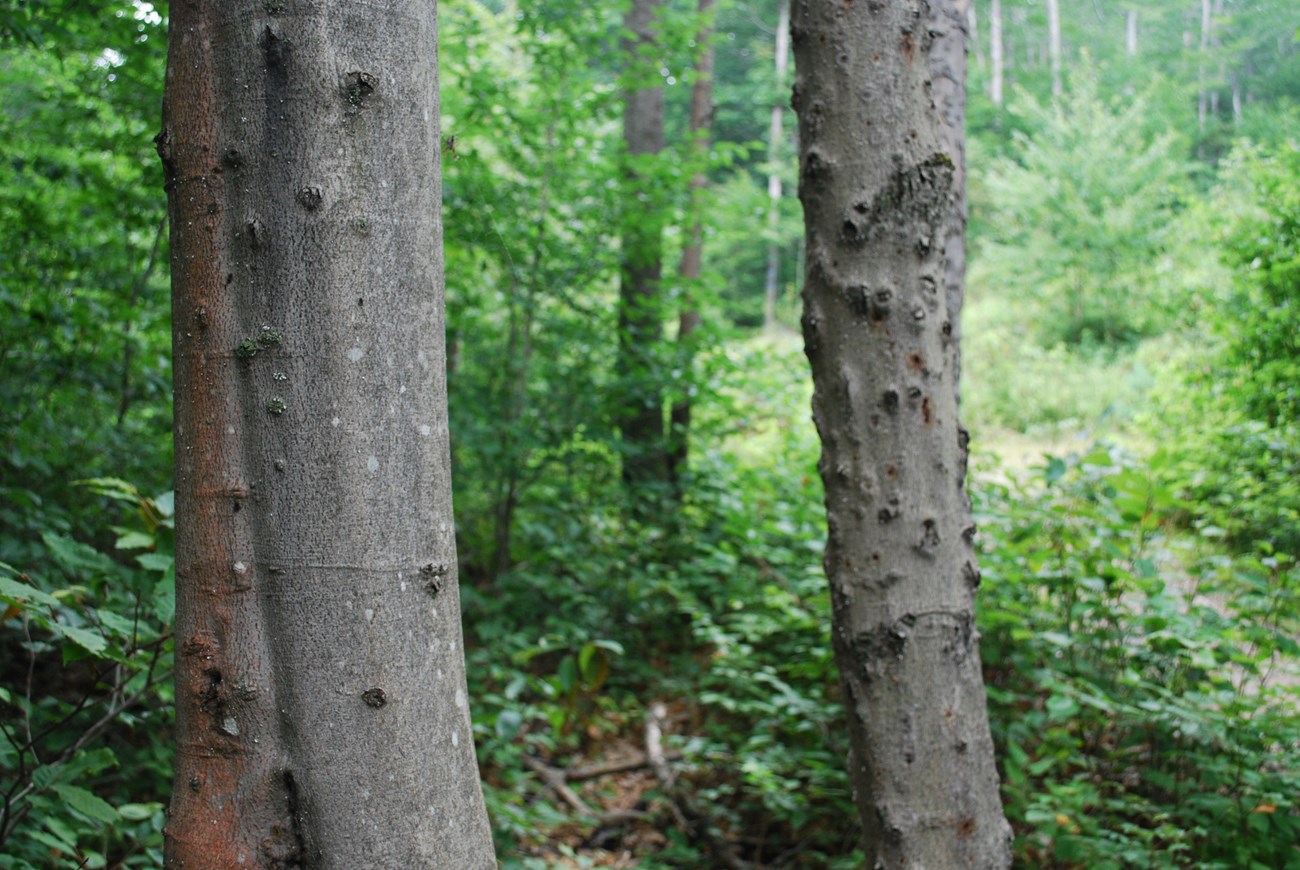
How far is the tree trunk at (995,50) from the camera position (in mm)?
27250

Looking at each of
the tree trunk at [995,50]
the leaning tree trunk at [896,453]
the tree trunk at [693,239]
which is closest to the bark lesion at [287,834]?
the leaning tree trunk at [896,453]

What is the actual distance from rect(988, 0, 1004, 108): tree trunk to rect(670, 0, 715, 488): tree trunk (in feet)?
68.3

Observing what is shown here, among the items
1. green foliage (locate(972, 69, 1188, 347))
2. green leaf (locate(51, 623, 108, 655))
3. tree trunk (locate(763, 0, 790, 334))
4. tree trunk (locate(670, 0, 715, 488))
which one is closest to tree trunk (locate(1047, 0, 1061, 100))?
tree trunk (locate(763, 0, 790, 334))

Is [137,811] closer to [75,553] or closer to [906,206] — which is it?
[75,553]

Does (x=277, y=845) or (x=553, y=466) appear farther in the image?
(x=553, y=466)

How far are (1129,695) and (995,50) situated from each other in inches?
1166

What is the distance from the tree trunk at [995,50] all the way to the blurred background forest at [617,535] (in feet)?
67.9

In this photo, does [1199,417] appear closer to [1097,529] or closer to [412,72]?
[1097,529]

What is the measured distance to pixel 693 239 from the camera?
257 inches

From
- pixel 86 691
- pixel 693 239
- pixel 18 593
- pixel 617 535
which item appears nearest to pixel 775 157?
pixel 693 239

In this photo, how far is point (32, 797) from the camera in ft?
6.12

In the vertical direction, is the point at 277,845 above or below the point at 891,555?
below

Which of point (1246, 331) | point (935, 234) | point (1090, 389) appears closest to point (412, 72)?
point (935, 234)

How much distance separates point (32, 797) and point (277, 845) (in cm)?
130
